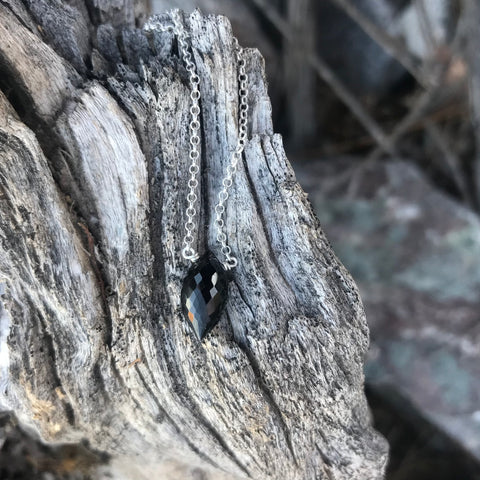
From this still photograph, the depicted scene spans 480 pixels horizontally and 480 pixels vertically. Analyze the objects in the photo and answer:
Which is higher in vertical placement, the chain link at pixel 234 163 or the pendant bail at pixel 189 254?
the chain link at pixel 234 163

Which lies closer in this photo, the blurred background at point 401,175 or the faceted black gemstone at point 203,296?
the faceted black gemstone at point 203,296

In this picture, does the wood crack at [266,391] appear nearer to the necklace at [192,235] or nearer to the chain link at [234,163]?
the necklace at [192,235]

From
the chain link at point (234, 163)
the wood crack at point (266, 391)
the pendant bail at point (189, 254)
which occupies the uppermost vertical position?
the chain link at point (234, 163)

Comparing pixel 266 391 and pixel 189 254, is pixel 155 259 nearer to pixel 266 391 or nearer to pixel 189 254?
pixel 189 254

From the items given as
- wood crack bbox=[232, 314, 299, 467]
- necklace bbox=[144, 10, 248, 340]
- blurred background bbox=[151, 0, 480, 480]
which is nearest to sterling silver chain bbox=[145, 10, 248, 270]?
necklace bbox=[144, 10, 248, 340]

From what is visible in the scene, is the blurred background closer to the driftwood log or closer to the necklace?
the driftwood log

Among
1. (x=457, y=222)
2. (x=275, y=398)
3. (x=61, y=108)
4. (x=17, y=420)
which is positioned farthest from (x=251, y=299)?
(x=457, y=222)

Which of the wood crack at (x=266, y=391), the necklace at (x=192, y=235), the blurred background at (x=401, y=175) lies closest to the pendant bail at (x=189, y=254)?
the necklace at (x=192, y=235)
